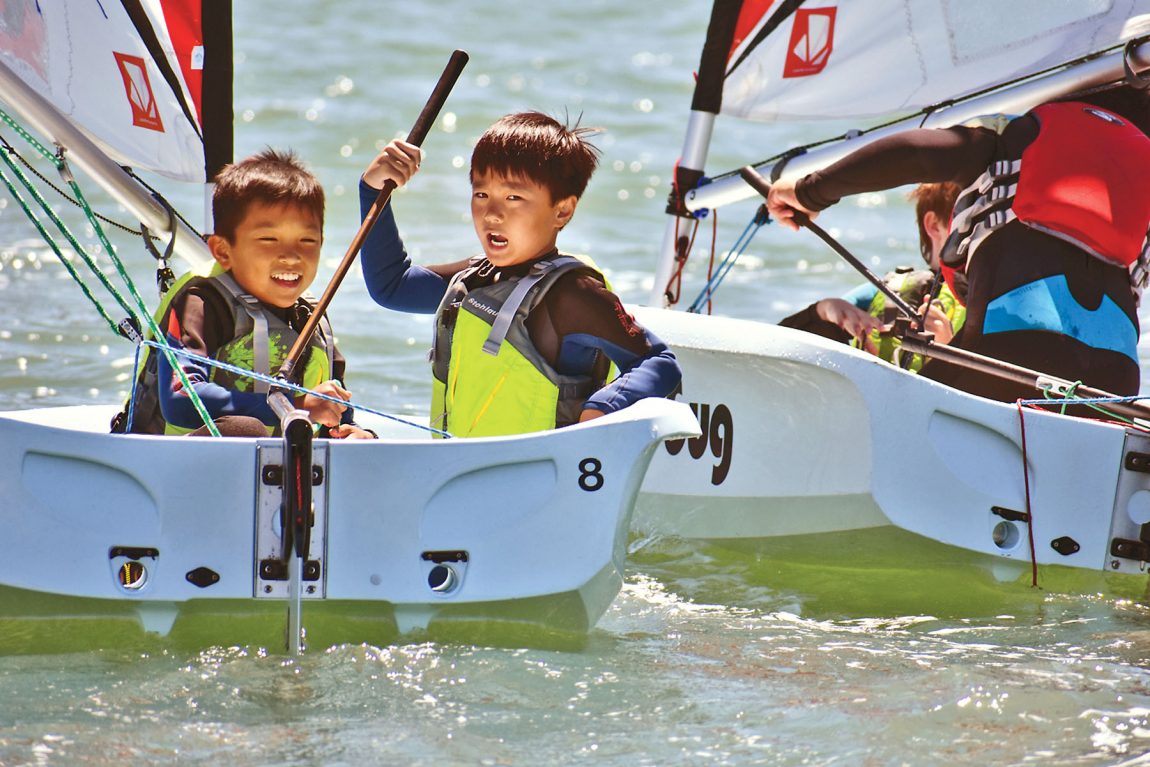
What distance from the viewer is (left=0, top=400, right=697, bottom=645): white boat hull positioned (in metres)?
2.38

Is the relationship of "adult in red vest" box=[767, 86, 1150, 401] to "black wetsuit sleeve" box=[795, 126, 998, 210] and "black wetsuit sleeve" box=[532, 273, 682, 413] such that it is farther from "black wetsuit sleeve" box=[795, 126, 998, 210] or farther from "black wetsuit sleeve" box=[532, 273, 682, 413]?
"black wetsuit sleeve" box=[532, 273, 682, 413]

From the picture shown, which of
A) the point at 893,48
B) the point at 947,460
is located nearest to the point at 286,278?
the point at 947,460

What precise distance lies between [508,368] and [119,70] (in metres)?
1.29

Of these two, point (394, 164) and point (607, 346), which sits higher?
point (394, 164)

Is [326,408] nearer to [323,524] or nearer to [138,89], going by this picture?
[323,524]

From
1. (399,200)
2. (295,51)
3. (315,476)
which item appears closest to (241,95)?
(295,51)

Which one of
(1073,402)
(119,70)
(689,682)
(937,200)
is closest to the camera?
(689,682)

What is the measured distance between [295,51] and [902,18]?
24.0ft

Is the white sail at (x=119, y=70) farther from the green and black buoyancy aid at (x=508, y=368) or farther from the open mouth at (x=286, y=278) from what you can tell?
the green and black buoyancy aid at (x=508, y=368)

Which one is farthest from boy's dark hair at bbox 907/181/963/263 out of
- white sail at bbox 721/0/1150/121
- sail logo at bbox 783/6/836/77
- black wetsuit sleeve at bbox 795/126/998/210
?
black wetsuit sleeve at bbox 795/126/998/210

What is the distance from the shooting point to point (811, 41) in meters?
4.05

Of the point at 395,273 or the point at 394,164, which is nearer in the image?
the point at 394,164

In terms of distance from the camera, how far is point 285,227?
9.18ft

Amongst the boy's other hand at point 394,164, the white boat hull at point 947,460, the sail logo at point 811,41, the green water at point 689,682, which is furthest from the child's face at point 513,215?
the sail logo at point 811,41
